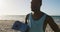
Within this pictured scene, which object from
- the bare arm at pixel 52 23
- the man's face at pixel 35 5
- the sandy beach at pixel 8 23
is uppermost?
the man's face at pixel 35 5

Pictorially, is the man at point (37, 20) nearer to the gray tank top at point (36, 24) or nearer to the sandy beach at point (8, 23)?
the gray tank top at point (36, 24)

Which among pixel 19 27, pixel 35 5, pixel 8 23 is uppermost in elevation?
pixel 35 5

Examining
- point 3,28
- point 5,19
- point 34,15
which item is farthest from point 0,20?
point 34,15

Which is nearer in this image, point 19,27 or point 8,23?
point 19,27

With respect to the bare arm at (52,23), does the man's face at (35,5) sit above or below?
above

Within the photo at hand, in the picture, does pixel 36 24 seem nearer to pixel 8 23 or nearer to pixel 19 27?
pixel 19 27

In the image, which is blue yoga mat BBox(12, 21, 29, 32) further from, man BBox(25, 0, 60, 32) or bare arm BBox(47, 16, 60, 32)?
bare arm BBox(47, 16, 60, 32)

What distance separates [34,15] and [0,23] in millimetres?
3652

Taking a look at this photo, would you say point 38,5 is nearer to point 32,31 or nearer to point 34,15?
point 34,15

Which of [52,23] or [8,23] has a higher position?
[52,23]

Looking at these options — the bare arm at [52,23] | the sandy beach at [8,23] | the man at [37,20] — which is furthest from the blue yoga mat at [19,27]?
the sandy beach at [8,23]

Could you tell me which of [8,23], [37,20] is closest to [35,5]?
[37,20]

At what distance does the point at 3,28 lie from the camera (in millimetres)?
4148

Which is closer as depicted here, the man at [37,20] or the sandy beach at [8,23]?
the man at [37,20]
